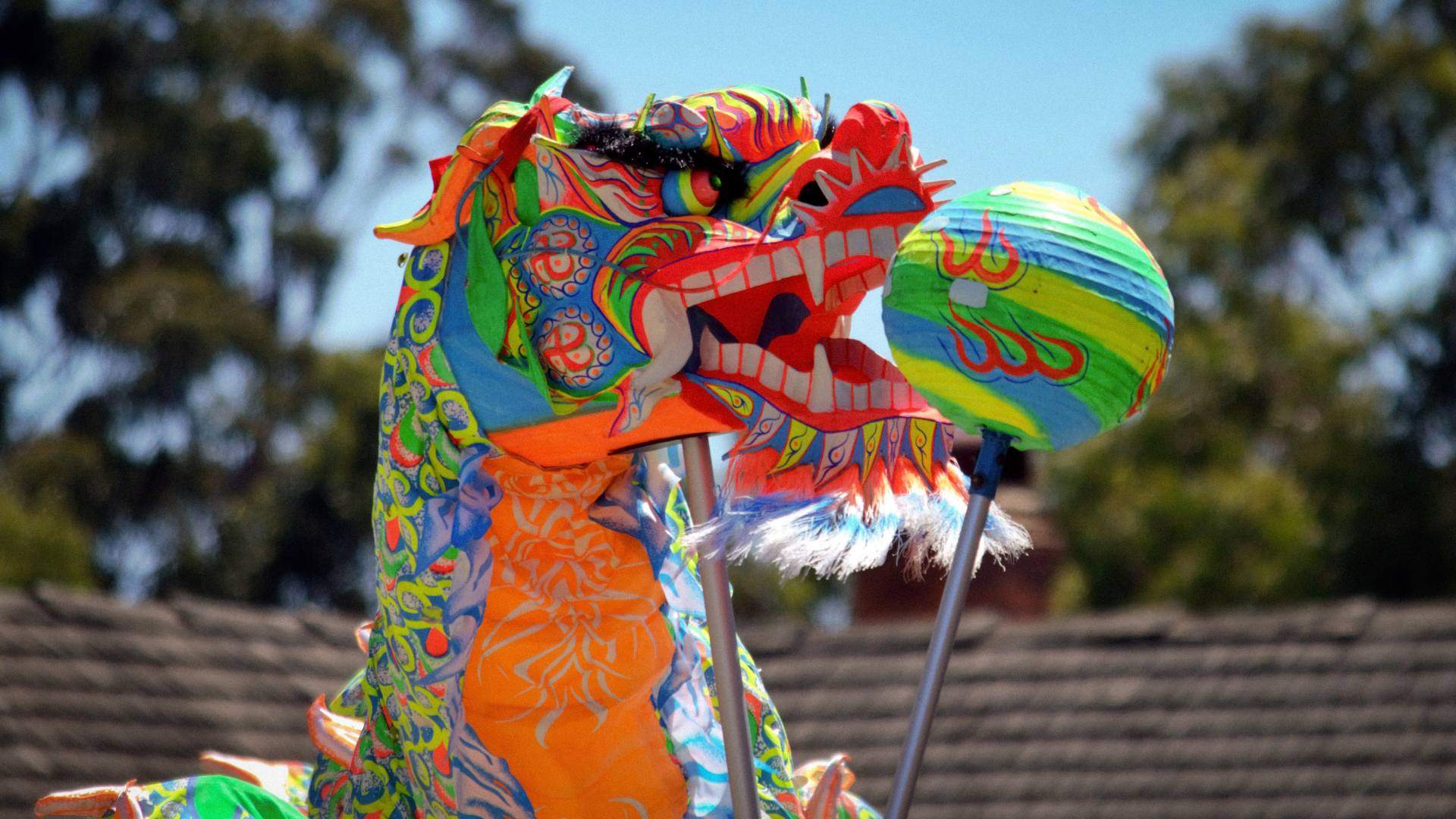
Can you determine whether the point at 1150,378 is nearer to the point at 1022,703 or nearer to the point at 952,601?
the point at 952,601

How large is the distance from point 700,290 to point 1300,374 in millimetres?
17973

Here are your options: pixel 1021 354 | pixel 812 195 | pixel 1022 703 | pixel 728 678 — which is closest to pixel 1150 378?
pixel 1021 354

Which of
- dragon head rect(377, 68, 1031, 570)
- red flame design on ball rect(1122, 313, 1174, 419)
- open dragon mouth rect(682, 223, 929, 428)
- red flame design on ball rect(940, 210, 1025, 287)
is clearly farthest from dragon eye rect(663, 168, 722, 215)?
red flame design on ball rect(1122, 313, 1174, 419)

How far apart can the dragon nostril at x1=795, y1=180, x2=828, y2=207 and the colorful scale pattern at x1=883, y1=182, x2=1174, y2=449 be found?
0.18 metres

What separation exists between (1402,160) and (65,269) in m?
13.5

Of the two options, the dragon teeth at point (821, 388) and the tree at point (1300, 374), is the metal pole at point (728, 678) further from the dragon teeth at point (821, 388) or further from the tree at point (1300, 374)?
the tree at point (1300, 374)

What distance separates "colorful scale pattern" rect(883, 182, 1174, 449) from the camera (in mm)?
1758

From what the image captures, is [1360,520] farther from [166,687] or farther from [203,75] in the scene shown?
[166,687]

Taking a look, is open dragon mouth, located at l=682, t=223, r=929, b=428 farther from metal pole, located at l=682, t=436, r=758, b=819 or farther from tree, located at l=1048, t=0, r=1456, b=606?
tree, located at l=1048, t=0, r=1456, b=606

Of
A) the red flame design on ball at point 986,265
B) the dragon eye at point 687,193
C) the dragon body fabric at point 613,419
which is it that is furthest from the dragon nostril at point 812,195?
the red flame design on ball at point 986,265

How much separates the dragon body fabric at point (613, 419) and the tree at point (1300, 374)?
15280 millimetres

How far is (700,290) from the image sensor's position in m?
1.94

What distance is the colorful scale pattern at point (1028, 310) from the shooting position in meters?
1.76

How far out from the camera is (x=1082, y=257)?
1.77 metres
